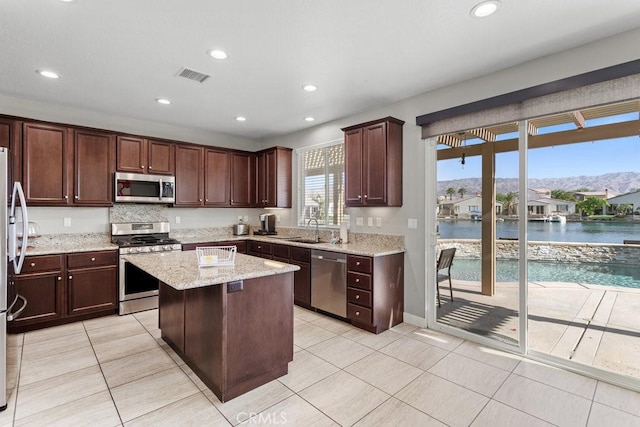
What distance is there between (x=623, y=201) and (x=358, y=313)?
2592 millimetres

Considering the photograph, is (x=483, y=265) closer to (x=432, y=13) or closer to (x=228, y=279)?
(x=432, y=13)

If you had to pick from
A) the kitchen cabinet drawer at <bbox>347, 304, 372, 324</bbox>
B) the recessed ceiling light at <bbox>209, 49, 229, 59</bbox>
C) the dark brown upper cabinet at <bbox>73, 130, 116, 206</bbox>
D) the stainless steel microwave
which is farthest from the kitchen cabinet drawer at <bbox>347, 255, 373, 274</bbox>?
the dark brown upper cabinet at <bbox>73, 130, 116, 206</bbox>

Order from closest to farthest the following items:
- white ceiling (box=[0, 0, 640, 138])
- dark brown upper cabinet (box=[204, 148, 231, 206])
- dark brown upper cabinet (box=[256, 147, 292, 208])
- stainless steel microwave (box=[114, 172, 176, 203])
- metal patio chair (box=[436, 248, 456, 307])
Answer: white ceiling (box=[0, 0, 640, 138]) < metal patio chair (box=[436, 248, 456, 307]) < stainless steel microwave (box=[114, 172, 176, 203]) < dark brown upper cabinet (box=[204, 148, 231, 206]) < dark brown upper cabinet (box=[256, 147, 292, 208])

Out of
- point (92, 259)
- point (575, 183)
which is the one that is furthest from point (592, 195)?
point (92, 259)

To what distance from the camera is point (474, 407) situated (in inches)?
84.7

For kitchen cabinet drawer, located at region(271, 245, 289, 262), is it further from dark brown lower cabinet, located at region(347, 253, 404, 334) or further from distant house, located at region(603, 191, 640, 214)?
distant house, located at region(603, 191, 640, 214)

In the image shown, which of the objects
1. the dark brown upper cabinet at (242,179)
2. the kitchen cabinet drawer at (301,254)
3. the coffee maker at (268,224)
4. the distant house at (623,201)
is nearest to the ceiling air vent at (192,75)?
the dark brown upper cabinet at (242,179)

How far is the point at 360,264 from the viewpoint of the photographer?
3.53 meters

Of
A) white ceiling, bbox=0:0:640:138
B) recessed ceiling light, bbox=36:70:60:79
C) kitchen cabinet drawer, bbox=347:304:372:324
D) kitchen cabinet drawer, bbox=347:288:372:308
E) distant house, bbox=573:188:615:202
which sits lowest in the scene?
kitchen cabinet drawer, bbox=347:304:372:324

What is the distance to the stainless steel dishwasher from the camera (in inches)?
147

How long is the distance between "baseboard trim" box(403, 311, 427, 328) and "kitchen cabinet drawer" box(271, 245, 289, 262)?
179 centimetres

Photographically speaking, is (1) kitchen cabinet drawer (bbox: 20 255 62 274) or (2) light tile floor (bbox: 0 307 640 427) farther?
(1) kitchen cabinet drawer (bbox: 20 255 62 274)

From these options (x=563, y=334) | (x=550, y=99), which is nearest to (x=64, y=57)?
(x=550, y=99)

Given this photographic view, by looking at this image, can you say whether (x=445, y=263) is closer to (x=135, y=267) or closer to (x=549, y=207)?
(x=549, y=207)
